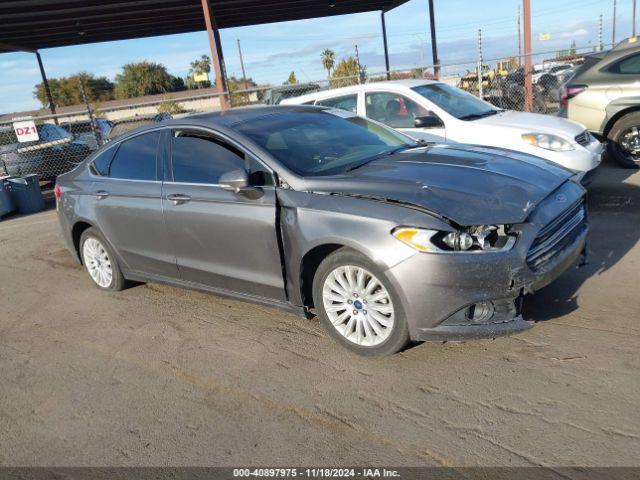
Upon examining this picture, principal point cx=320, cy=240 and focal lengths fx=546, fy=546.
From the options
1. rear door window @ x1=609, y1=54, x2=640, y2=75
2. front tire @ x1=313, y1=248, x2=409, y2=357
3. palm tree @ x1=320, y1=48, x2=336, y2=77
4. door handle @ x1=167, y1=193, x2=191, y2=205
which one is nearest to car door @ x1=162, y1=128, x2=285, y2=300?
door handle @ x1=167, y1=193, x2=191, y2=205

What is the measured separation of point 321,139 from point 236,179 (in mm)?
944

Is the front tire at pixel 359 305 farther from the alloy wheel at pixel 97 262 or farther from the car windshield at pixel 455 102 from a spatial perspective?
the car windshield at pixel 455 102

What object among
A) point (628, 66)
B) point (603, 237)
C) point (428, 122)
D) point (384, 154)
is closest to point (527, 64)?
point (628, 66)

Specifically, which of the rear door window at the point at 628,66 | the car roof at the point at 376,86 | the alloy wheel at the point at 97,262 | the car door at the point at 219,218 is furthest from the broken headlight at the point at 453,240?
the rear door window at the point at 628,66

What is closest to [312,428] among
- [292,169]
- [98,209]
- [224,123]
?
[292,169]

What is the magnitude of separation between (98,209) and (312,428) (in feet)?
11.0

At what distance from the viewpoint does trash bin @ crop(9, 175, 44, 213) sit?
11.0 metres

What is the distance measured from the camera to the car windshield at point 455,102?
7180 mm

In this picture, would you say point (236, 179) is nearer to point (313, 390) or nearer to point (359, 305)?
point (359, 305)

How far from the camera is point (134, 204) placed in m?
4.81

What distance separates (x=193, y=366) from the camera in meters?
3.86

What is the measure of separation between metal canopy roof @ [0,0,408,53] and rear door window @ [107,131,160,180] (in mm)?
11901

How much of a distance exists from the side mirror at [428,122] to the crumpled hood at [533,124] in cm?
43

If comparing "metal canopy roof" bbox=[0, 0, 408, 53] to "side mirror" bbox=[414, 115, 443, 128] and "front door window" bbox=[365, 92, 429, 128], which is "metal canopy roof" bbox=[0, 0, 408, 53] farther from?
"side mirror" bbox=[414, 115, 443, 128]
